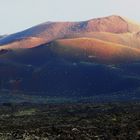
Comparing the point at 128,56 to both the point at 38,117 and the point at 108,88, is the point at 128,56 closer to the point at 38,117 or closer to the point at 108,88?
the point at 108,88

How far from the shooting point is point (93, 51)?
15412 cm

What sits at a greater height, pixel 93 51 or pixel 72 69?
pixel 93 51

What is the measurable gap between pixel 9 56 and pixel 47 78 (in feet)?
98.5

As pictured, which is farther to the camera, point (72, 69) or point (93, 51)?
point (93, 51)

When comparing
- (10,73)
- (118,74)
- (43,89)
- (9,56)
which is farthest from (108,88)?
(9,56)

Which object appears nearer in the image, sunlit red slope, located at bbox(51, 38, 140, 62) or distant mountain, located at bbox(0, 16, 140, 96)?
distant mountain, located at bbox(0, 16, 140, 96)

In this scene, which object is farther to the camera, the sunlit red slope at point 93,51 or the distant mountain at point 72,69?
the sunlit red slope at point 93,51

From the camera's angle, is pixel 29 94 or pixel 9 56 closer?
pixel 29 94

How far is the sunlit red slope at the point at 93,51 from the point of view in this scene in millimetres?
150250

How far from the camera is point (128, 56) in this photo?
152375mm

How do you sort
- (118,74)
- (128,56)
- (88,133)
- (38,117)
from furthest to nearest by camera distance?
(128,56), (118,74), (38,117), (88,133)

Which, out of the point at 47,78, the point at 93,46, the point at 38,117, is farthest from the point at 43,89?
the point at 38,117

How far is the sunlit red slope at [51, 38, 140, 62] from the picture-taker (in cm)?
15025

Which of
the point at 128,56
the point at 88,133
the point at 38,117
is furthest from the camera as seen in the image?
the point at 128,56
